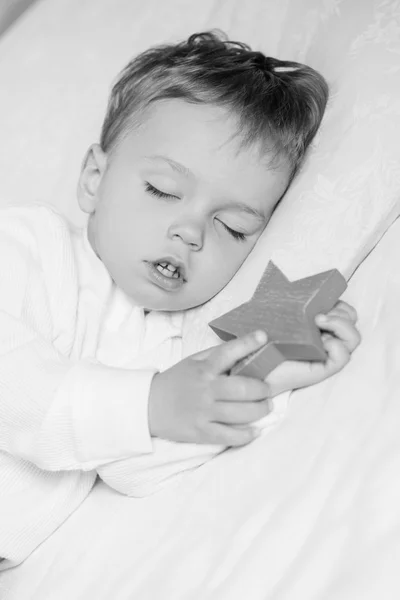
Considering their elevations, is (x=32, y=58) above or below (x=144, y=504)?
above

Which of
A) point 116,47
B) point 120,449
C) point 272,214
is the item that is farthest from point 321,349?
point 116,47

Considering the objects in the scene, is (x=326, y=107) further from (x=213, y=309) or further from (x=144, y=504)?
(x=144, y=504)

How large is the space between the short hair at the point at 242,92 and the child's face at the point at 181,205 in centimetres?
3

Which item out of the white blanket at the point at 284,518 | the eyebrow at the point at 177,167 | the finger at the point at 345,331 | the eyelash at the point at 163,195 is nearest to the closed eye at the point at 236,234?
the eyelash at the point at 163,195

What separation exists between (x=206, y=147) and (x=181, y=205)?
0.11 m

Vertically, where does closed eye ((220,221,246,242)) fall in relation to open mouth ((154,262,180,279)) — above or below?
above

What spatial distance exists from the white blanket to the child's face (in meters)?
0.24

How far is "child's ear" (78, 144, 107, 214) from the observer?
1504mm

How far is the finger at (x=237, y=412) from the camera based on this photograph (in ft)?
3.54

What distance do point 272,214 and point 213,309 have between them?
0.22 metres

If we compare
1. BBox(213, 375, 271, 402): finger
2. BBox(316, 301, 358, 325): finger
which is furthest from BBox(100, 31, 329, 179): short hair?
BBox(213, 375, 271, 402): finger

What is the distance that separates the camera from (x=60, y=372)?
1165 mm

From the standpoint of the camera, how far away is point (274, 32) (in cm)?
174

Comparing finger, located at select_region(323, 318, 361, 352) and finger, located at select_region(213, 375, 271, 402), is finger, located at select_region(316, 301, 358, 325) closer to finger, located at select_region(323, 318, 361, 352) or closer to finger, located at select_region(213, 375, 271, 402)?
finger, located at select_region(323, 318, 361, 352)
